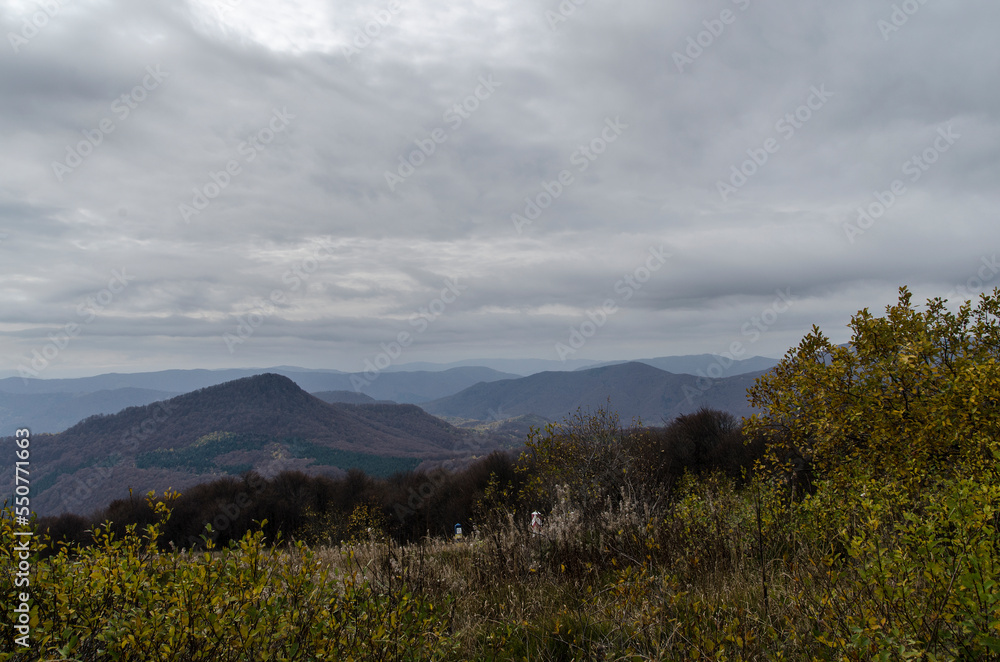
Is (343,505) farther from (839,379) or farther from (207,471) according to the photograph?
(207,471)

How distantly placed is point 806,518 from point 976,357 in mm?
2880

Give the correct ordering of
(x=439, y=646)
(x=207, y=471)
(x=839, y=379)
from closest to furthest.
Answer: (x=439, y=646)
(x=839, y=379)
(x=207, y=471)

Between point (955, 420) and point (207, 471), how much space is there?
23505 cm

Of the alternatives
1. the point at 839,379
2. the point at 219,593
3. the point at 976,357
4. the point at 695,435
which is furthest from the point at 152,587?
the point at 695,435

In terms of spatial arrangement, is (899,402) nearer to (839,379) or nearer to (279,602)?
(839,379)

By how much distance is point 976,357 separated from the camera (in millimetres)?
5844

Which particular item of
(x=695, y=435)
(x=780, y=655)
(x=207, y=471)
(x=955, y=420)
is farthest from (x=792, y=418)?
(x=207, y=471)

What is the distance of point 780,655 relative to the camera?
2.85 metres

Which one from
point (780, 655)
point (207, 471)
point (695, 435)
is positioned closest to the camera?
point (780, 655)

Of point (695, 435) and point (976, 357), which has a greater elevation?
point (976, 357)

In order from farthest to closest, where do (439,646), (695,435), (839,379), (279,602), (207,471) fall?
(207,471) < (695,435) < (839,379) < (439,646) < (279,602)

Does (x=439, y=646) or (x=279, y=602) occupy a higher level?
(x=279, y=602)

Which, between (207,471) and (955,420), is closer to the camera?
(955,420)

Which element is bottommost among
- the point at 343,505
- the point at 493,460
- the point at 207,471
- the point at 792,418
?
the point at 207,471
